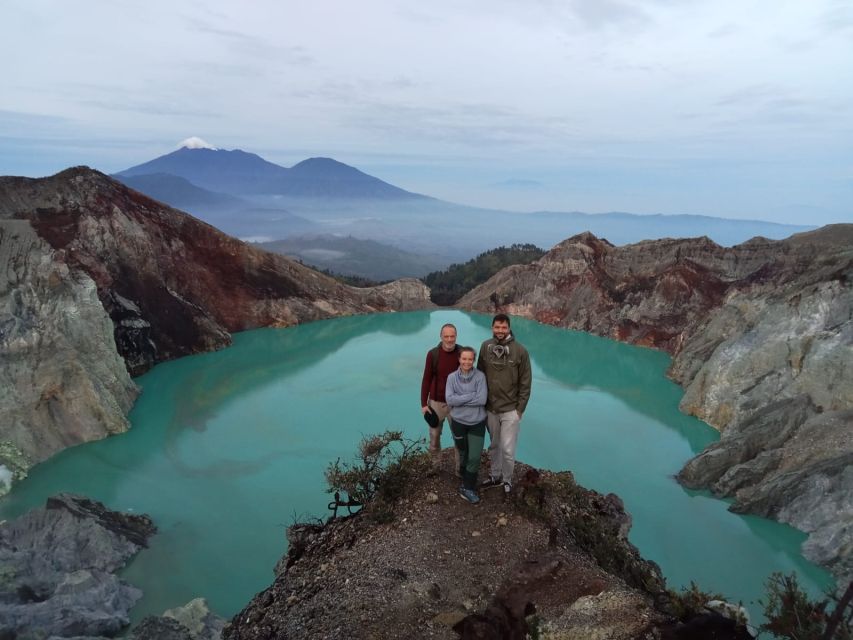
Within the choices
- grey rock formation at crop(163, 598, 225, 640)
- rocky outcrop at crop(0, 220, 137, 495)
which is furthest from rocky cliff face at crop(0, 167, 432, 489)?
grey rock formation at crop(163, 598, 225, 640)

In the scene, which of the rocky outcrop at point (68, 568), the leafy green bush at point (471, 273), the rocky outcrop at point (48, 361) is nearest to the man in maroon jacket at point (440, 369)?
the rocky outcrop at point (68, 568)

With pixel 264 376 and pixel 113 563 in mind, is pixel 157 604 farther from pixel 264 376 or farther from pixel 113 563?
pixel 264 376

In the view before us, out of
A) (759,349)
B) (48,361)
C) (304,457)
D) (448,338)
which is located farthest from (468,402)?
(759,349)

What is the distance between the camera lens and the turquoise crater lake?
32.9 feet

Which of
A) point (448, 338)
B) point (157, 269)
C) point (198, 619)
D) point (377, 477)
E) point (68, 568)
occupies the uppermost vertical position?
point (448, 338)

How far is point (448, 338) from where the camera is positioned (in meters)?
6.21

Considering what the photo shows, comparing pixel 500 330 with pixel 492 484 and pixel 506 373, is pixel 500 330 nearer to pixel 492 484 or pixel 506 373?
pixel 506 373

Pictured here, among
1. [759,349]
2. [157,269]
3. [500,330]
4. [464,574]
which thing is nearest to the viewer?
[464,574]

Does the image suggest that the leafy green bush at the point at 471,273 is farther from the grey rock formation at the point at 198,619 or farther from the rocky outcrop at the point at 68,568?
the grey rock formation at the point at 198,619

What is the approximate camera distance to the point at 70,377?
15609 millimetres

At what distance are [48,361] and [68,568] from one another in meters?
7.82

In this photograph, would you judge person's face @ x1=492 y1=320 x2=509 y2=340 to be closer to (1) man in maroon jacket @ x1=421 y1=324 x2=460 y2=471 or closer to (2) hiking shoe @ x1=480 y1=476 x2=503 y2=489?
(1) man in maroon jacket @ x1=421 y1=324 x2=460 y2=471

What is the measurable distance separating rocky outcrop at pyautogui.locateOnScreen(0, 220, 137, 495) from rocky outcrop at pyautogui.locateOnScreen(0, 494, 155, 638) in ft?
10.0

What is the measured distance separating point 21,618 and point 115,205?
23682 mm
